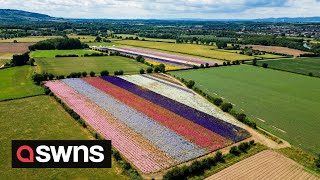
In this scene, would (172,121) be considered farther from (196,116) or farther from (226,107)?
(226,107)

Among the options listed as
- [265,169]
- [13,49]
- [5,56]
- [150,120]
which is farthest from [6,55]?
[265,169]

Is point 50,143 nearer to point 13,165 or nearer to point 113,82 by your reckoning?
point 13,165

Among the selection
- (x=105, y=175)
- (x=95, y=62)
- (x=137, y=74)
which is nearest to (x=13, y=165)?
(x=105, y=175)

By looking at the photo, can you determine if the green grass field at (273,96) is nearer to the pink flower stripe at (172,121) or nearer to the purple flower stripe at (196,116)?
the purple flower stripe at (196,116)

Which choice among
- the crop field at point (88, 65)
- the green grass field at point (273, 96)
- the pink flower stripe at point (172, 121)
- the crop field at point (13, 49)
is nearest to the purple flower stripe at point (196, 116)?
the pink flower stripe at point (172, 121)

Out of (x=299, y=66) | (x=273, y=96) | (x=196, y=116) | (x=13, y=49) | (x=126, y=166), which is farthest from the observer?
(x=13, y=49)
